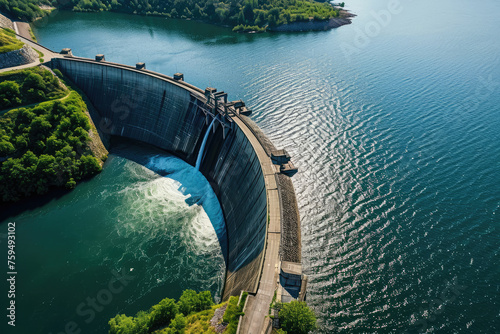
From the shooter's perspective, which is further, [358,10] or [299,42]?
[358,10]

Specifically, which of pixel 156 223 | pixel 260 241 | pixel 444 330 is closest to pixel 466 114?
pixel 444 330

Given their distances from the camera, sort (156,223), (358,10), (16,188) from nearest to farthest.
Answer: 1. (156,223)
2. (16,188)
3. (358,10)

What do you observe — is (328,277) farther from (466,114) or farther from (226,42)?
(226,42)

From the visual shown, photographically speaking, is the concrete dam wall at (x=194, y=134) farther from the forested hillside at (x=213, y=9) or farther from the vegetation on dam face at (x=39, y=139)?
the forested hillside at (x=213, y=9)

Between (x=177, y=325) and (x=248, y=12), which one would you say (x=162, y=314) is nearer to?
(x=177, y=325)

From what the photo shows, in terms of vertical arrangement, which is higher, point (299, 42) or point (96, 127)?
point (299, 42)

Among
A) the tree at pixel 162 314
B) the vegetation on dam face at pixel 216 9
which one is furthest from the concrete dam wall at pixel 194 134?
the vegetation on dam face at pixel 216 9

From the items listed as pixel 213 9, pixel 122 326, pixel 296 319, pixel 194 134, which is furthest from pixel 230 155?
pixel 213 9
